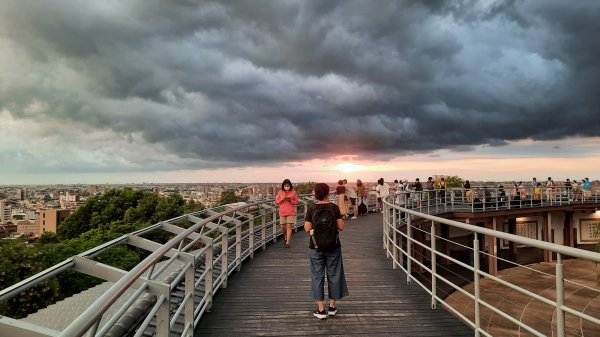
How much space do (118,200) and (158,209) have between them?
5499mm

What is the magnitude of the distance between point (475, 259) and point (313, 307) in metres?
2.22

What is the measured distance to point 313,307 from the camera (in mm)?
5227

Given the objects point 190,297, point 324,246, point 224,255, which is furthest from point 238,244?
point 190,297

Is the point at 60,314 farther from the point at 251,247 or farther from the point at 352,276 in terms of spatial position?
the point at 352,276

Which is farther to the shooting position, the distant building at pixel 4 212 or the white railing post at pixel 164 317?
the distant building at pixel 4 212

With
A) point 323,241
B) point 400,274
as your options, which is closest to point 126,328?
point 323,241

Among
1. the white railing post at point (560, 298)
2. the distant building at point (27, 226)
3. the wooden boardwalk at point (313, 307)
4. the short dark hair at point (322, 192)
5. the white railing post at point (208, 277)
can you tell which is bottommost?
the distant building at point (27, 226)

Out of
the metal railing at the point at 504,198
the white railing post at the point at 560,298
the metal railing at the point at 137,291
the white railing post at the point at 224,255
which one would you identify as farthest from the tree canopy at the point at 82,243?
the metal railing at the point at 504,198

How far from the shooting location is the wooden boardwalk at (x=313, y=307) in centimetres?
441

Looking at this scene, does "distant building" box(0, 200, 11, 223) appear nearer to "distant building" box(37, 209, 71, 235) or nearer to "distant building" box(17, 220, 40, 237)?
"distant building" box(17, 220, 40, 237)

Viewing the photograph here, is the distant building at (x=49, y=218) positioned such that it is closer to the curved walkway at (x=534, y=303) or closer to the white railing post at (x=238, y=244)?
the curved walkway at (x=534, y=303)

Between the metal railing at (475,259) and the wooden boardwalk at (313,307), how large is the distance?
0.25m

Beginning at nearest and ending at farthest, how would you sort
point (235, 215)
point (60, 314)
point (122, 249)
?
1. point (60, 314)
2. point (235, 215)
3. point (122, 249)

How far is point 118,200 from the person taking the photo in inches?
1555
